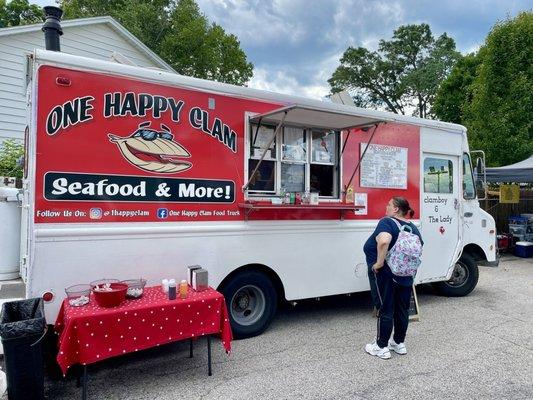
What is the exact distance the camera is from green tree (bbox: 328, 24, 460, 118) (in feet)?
97.5

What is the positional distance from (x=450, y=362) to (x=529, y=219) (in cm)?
1057

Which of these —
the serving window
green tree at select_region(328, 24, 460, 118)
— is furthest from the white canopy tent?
green tree at select_region(328, 24, 460, 118)

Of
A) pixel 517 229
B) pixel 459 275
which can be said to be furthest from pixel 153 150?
pixel 517 229

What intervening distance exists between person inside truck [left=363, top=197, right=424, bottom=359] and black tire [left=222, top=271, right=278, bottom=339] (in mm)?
1266

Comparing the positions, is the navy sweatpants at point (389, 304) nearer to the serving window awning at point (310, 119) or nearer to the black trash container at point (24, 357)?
the serving window awning at point (310, 119)

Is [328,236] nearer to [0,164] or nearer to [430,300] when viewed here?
[430,300]

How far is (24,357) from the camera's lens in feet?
10.4

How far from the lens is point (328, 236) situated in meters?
5.44

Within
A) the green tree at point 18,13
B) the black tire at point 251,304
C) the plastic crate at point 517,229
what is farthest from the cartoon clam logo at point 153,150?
the green tree at point 18,13

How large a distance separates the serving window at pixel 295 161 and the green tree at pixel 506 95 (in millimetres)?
10549

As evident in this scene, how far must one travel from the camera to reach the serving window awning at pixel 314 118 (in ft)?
15.2

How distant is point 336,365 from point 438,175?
3.87 meters

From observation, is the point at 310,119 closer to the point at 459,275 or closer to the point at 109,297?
the point at 109,297

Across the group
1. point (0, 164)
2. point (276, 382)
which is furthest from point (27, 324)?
point (0, 164)
